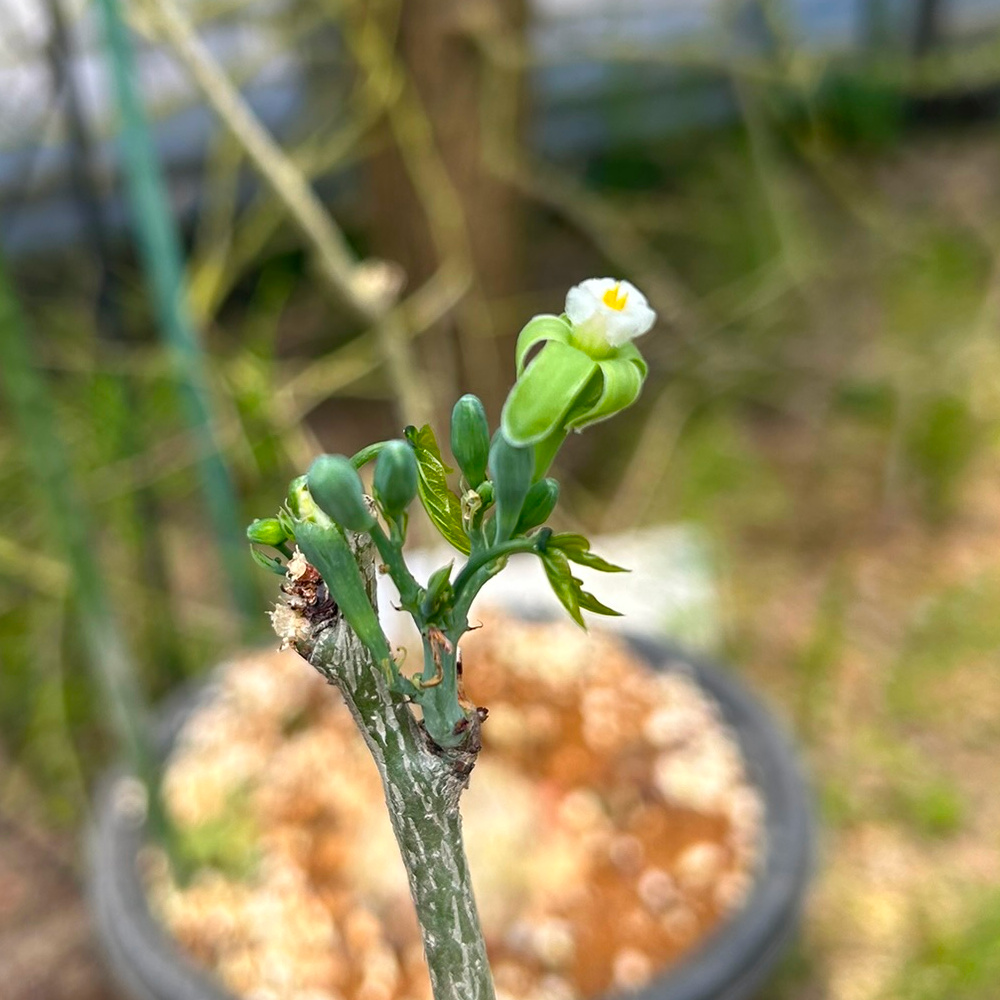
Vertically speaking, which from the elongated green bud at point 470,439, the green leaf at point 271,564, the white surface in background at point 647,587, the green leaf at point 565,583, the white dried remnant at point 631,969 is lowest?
the white surface in background at point 647,587

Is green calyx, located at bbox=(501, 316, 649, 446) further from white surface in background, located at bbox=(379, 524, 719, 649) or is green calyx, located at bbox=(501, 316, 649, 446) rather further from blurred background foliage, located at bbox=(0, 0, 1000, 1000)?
white surface in background, located at bbox=(379, 524, 719, 649)

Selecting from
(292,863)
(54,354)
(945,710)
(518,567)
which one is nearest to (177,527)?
(54,354)

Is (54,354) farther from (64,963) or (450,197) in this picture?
(64,963)

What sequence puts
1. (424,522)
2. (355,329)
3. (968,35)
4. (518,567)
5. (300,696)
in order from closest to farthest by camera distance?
(300,696)
(424,522)
(518,567)
(355,329)
(968,35)

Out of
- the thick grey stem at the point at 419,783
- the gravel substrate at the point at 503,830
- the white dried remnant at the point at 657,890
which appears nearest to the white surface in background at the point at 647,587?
the gravel substrate at the point at 503,830

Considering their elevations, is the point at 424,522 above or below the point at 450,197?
below

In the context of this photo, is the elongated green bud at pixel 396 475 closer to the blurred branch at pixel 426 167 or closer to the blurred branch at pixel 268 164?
the blurred branch at pixel 268 164

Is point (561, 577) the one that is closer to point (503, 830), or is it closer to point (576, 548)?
point (576, 548)
